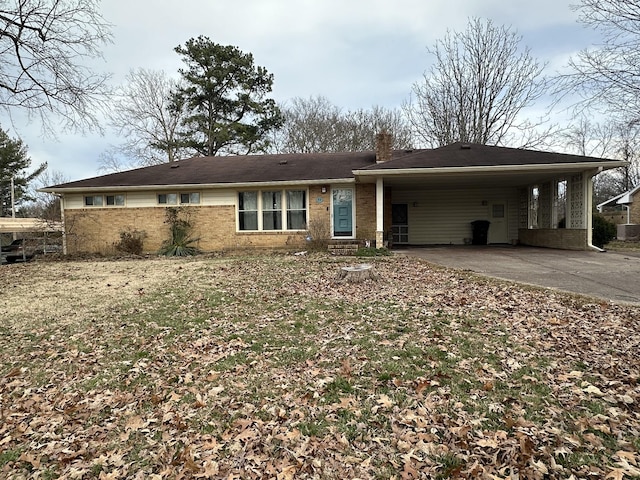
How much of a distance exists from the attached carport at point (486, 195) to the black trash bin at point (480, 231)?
25cm

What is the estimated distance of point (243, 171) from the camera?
16250mm

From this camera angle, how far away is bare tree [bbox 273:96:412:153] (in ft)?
92.4

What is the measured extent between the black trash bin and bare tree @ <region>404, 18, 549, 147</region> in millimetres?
10787

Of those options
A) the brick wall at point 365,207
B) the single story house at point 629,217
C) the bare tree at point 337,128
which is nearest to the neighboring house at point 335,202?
the brick wall at point 365,207

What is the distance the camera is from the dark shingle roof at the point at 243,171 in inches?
590

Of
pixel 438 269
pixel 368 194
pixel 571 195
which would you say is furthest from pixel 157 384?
pixel 571 195

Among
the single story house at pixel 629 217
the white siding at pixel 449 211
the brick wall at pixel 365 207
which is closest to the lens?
the brick wall at pixel 365 207

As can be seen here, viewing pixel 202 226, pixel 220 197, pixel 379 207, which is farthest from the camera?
pixel 202 226

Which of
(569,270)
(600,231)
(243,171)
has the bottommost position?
(569,270)

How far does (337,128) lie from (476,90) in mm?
9912

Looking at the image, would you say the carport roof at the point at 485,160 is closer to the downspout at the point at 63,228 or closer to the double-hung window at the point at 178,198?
the double-hung window at the point at 178,198

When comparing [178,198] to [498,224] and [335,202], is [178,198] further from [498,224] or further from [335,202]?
[498,224]

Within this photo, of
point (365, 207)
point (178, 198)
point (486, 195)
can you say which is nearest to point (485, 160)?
point (365, 207)

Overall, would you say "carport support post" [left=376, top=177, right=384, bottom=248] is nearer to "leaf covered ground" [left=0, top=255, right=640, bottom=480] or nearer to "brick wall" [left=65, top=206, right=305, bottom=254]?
"brick wall" [left=65, top=206, right=305, bottom=254]
